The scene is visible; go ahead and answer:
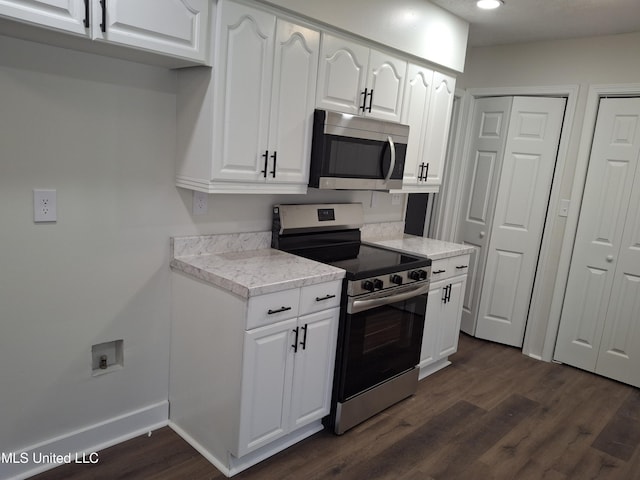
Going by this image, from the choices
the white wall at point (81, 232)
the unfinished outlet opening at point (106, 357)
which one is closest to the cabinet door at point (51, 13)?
the white wall at point (81, 232)

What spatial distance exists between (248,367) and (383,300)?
841mm

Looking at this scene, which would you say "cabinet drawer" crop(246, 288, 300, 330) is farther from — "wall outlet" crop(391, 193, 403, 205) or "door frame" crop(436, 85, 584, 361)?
"door frame" crop(436, 85, 584, 361)

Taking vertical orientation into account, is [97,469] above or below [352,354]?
below

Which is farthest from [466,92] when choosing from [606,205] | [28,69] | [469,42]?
[28,69]

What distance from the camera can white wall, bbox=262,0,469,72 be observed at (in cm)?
227

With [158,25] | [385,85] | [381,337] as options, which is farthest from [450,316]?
[158,25]

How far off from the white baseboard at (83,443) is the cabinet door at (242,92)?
1.29 meters

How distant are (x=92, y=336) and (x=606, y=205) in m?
3.38

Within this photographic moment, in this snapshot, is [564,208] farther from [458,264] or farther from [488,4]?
[488,4]

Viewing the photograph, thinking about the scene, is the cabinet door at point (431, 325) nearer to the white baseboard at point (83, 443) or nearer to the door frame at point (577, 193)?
the door frame at point (577, 193)

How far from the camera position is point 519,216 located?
3.70m

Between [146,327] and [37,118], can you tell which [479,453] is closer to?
[146,327]

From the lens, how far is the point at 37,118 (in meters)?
1.82

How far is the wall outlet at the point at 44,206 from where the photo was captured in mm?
1857
